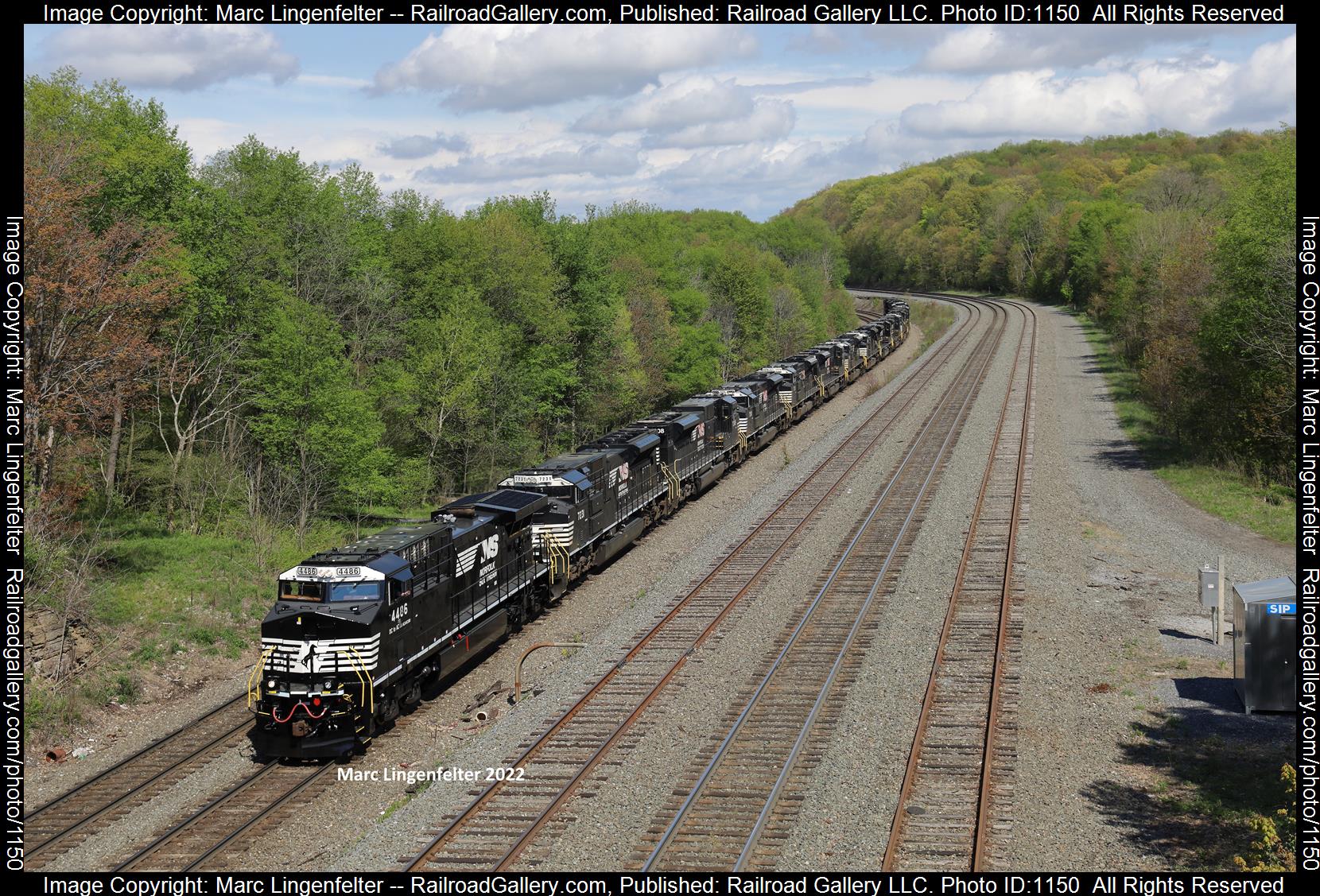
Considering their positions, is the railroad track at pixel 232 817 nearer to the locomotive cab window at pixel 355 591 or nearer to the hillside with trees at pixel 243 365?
the locomotive cab window at pixel 355 591

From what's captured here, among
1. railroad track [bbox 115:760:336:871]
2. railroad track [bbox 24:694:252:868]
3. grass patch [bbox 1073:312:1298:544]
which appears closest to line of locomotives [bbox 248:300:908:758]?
railroad track [bbox 115:760:336:871]

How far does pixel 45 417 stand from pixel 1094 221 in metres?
104

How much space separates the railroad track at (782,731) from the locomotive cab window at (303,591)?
23.9ft

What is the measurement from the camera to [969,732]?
59.4 ft

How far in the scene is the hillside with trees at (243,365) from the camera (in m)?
24.2

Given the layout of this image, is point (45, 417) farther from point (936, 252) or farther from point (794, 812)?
point (936, 252)

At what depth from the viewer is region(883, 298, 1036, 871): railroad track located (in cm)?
1436

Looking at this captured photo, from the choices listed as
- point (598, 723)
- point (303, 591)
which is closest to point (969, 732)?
point (598, 723)

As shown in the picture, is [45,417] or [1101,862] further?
[45,417]

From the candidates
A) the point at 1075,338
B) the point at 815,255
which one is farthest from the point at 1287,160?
the point at 815,255

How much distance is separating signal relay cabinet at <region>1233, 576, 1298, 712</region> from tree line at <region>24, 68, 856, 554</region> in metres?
23.8

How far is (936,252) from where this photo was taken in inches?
5989

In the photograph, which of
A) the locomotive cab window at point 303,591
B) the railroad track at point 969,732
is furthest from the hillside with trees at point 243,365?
the railroad track at point 969,732

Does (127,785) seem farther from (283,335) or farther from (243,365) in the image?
(243,365)
